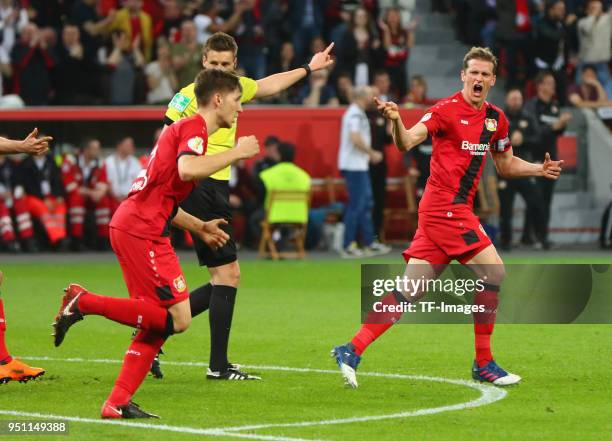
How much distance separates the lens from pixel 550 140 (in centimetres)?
2302

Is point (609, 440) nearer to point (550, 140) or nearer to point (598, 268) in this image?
point (598, 268)

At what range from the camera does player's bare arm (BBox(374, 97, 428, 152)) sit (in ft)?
31.3

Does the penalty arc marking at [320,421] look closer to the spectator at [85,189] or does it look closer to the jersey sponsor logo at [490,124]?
the jersey sponsor logo at [490,124]

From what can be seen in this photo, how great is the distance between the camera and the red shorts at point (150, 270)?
8609mm

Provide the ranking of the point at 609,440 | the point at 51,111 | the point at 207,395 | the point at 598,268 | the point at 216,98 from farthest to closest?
the point at 51,111 < the point at 598,268 < the point at 207,395 < the point at 216,98 < the point at 609,440

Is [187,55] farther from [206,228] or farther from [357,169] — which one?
[206,228]

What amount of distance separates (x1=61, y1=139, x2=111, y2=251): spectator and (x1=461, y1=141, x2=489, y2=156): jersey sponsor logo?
13.4m

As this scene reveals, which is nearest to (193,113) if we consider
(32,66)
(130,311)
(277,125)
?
(130,311)

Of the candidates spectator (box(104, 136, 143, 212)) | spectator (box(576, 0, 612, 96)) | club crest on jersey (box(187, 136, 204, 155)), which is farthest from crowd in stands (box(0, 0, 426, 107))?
club crest on jersey (box(187, 136, 204, 155))

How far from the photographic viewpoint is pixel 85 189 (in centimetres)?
2319

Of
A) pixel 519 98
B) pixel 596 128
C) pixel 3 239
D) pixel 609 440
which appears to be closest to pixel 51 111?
pixel 3 239

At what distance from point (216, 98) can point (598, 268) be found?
446 inches

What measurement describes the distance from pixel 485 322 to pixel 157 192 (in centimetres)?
283

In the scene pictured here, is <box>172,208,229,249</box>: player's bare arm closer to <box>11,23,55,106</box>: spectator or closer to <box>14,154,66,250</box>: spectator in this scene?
<box>14,154,66,250</box>: spectator
